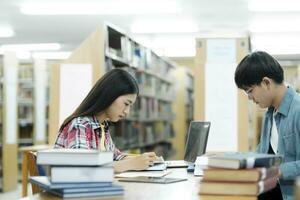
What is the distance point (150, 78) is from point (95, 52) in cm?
325

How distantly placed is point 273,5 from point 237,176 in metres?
5.53

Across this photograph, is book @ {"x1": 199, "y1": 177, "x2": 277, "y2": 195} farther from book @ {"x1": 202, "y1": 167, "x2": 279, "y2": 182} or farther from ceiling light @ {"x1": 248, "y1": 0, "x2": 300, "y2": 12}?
ceiling light @ {"x1": 248, "y1": 0, "x2": 300, "y2": 12}

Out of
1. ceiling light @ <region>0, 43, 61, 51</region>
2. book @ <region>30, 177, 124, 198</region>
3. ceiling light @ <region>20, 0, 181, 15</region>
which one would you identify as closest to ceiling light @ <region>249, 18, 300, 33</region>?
ceiling light @ <region>20, 0, 181, 15</region>

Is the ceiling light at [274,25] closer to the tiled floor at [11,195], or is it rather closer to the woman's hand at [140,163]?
the tiled floor at [11,195]

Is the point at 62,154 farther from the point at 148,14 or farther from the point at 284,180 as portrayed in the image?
the point at 148,14

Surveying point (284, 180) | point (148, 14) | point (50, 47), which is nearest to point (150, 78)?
point (148, 14)

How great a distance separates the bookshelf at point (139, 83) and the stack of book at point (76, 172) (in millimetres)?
2344

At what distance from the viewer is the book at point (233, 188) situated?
1.47m

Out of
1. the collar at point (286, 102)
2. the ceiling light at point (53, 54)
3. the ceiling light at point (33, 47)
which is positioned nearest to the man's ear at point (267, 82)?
the collar at point (286, 102)

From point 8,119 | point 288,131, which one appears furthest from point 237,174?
point 8,119

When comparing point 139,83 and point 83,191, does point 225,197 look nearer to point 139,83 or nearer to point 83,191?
point 83,191

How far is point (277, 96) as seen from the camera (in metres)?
2.09

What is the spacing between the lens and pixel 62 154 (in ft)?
4.94

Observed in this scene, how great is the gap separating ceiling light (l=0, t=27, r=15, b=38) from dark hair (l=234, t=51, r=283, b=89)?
23.5 ft
